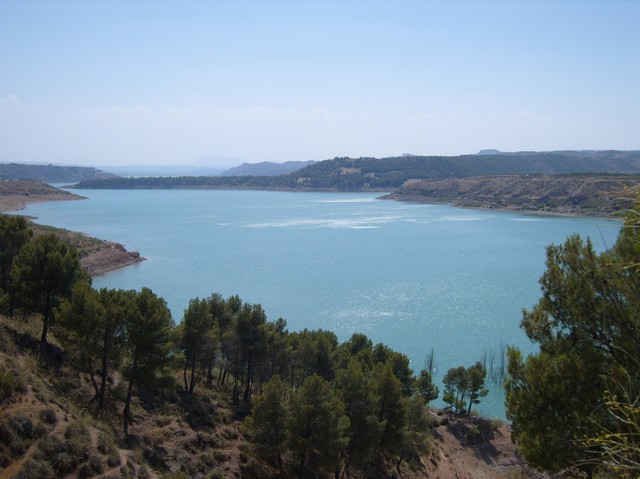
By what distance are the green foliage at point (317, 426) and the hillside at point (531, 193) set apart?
393ft

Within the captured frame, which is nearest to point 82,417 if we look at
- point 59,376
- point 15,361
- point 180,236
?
point 15,361

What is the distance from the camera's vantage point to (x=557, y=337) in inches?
457

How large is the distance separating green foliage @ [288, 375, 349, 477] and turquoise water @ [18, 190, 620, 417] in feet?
68.9

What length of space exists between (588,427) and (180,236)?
9568 cm

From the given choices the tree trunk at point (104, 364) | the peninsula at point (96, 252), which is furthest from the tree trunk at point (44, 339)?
the peninsula at point (96, 252)

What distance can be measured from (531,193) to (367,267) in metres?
109

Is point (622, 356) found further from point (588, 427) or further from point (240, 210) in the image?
point (240, 210)

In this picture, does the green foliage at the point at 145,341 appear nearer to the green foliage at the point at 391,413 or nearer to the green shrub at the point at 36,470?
the green shrub at the point at 36,470

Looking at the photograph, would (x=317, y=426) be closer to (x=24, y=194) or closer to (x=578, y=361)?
(x=578, y=361)

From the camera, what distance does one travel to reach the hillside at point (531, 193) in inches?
5320

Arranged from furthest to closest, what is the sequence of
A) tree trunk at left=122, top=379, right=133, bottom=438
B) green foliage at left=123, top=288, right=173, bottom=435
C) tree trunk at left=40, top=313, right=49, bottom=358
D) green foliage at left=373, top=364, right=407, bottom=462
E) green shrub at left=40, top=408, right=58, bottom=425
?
green foliage at left=373, top=364, right=407, bottom=462 < tree trunk at left=40, top=313, right=49, bottom=358 < green foliage at left=123, top=288, right=173, bottom=435 < tree trunk at left=122, top=379, right=133, bottom=438 < green shrub at left=40, top=408, right=58, bottom=425

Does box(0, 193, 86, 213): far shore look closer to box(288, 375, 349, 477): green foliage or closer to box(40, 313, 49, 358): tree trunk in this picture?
box(40, 313, 49, 358): tree trunk

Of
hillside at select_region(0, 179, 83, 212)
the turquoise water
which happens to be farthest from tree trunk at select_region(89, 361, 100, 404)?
hillside at select_region(0, 179, 83, 212)

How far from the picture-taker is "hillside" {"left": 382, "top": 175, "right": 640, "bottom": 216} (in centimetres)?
13512
